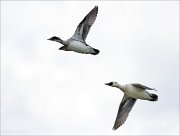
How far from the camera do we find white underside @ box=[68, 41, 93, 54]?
2212 centimetres

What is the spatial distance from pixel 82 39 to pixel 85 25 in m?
0.81

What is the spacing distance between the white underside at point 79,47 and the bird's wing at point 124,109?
95.4 inches

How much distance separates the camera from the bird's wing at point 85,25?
75.9 feet

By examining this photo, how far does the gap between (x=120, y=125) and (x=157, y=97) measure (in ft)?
6.02

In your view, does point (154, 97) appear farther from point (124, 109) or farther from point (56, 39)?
point (56, 39)

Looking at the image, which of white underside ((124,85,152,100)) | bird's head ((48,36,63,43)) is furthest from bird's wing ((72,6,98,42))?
white underside ((124,85,152,100))

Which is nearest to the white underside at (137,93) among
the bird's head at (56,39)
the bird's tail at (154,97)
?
the bird's tail at (154,97)

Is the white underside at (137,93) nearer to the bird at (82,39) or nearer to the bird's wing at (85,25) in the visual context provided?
the bird at (82,39)

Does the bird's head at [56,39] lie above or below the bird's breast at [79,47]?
above

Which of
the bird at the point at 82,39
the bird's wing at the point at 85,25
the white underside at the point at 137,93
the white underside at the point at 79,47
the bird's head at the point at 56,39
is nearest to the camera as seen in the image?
the white underside at the point at 137,93

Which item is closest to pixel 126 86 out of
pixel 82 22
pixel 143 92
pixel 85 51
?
pixel 143 92

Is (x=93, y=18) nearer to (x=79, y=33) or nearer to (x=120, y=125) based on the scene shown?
(x=79, y=33)

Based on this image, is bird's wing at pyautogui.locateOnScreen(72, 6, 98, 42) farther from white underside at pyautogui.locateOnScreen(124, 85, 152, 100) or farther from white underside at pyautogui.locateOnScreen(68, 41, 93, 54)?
white underside at pyautogui.locateOnScreen(124, 85, 152, 100)

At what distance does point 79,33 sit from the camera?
23312mm
